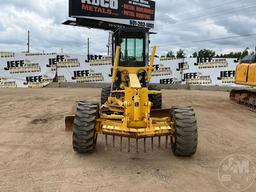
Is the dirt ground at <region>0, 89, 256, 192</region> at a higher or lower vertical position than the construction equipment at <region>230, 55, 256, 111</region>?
lower

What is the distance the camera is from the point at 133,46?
33.2 feet

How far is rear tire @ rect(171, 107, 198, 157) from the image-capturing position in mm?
6668

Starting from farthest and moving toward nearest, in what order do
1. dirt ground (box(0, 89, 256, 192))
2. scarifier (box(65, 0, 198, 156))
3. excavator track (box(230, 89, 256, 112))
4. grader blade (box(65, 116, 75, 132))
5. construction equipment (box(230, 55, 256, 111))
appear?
excavator track (box(230, 89, 256, 112))
construction equipment (box(230, 55, 256, 111))
grader blade (box(65, 116, 75, 132))
scarifier (box(65, 0, 198, 156))
dirt ground (box(0, 89, 256, 192))

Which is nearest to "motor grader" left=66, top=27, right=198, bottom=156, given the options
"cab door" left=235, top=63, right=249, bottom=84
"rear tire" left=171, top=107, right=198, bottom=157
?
"rear tire" left=171, top=107, right=198, bottom=157

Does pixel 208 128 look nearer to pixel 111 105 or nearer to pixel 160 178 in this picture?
pixel 111 105

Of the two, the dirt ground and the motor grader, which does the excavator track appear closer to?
the dirt ground

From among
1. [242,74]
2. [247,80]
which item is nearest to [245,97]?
[242,74]

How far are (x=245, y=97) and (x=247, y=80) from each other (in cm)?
139

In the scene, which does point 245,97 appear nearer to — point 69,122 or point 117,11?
point 69,122

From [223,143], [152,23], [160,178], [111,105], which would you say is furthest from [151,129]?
[152,23]

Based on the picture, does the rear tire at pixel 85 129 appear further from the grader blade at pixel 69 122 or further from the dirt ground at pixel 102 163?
the grader blade at pixel 69 122

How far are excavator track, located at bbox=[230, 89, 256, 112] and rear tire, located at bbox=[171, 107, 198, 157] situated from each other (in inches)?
362

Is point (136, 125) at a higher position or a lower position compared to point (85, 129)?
higher

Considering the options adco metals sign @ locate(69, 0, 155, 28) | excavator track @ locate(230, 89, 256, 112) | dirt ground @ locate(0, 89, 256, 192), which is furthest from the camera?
adco metals sign @ locate(69, 0, 155, 28)
